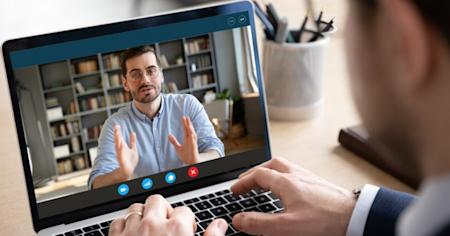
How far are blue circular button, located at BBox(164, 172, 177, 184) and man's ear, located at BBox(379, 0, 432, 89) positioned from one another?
633mm

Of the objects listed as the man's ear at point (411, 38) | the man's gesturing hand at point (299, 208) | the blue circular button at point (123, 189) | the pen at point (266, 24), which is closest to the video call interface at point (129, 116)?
the blue circular button at point (123, 189)

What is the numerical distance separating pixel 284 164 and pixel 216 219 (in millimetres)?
152

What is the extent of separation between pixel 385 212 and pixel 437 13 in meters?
0.52

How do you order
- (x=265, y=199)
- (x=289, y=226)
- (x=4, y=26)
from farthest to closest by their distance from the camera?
(x=4, y=26), (x=265, y=199), (x=289, y=226)

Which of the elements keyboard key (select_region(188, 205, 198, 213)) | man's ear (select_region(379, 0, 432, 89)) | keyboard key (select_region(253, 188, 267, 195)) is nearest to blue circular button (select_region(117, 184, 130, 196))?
keyboard key (select_region(188, 205, 198, 213))

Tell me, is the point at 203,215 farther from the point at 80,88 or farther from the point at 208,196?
the point at 80,88

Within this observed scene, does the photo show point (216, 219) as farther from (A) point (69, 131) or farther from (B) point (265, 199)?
(A) point (69, 131)

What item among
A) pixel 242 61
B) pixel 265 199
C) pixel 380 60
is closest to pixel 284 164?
pixel 265 199

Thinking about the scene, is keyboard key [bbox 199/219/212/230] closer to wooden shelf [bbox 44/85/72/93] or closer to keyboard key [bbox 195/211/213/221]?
keyboard key [bbox 195/211/213/221]

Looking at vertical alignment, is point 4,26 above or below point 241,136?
above

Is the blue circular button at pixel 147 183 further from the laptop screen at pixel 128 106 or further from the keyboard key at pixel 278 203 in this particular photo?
the keyboard key at pixel 278 203

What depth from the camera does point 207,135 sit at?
1.04 m

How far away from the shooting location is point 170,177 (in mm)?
1044

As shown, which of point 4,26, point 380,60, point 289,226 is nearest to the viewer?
point 380,60
